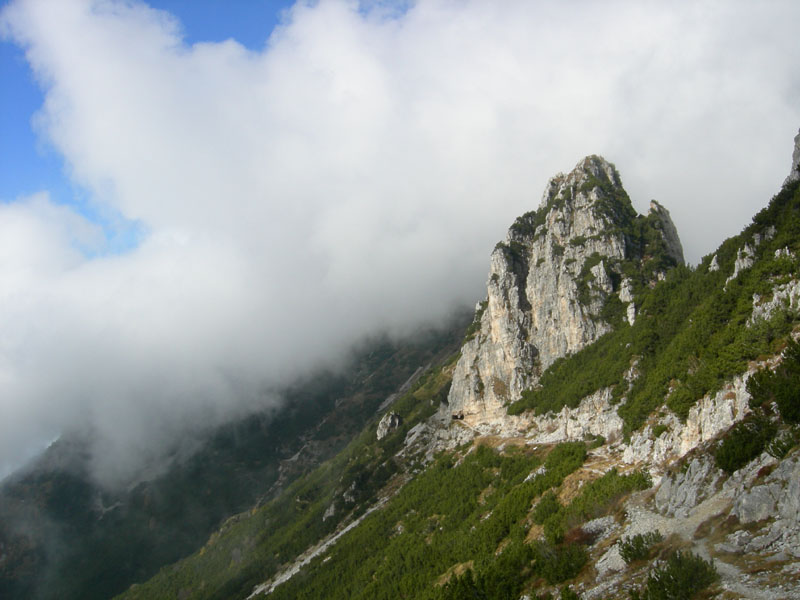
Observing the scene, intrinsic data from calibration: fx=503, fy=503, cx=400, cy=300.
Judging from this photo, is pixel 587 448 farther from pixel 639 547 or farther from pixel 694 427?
pixel 639 547

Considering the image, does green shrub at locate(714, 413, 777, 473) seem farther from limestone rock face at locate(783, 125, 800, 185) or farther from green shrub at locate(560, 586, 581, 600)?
limestone rock face at locate(783, 125, 800, 185)

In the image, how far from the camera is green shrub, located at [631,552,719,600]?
32344 mm

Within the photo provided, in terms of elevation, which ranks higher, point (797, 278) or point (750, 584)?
point (797, 278)

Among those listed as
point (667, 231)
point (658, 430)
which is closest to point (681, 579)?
point (658, 430)

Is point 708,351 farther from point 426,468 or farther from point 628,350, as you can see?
point 426,468

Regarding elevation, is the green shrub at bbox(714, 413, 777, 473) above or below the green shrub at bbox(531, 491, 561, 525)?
above

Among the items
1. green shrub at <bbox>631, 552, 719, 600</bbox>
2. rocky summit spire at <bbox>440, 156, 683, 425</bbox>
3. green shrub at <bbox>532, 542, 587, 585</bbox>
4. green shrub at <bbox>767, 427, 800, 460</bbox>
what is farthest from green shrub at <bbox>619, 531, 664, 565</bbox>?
rocky summit spire at <bbox>440, 156, 683, 425</bbox>

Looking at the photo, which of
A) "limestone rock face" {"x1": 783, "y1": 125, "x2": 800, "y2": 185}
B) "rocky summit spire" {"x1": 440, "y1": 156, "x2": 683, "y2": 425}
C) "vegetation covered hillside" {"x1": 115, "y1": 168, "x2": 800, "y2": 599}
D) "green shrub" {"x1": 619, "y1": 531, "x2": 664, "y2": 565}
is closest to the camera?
"vegetation covered hillside" {"x1": 115, "y1": 168, "x2": 800, "y2": 599}

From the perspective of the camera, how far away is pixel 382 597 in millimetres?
85812

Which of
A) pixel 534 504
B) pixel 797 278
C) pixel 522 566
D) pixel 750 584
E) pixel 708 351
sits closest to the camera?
pixel 750 584

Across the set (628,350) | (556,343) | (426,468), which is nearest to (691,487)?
(628,350)

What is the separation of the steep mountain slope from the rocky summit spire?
1.82ft

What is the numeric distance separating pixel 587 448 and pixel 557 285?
187 feet

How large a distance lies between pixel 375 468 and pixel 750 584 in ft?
453
